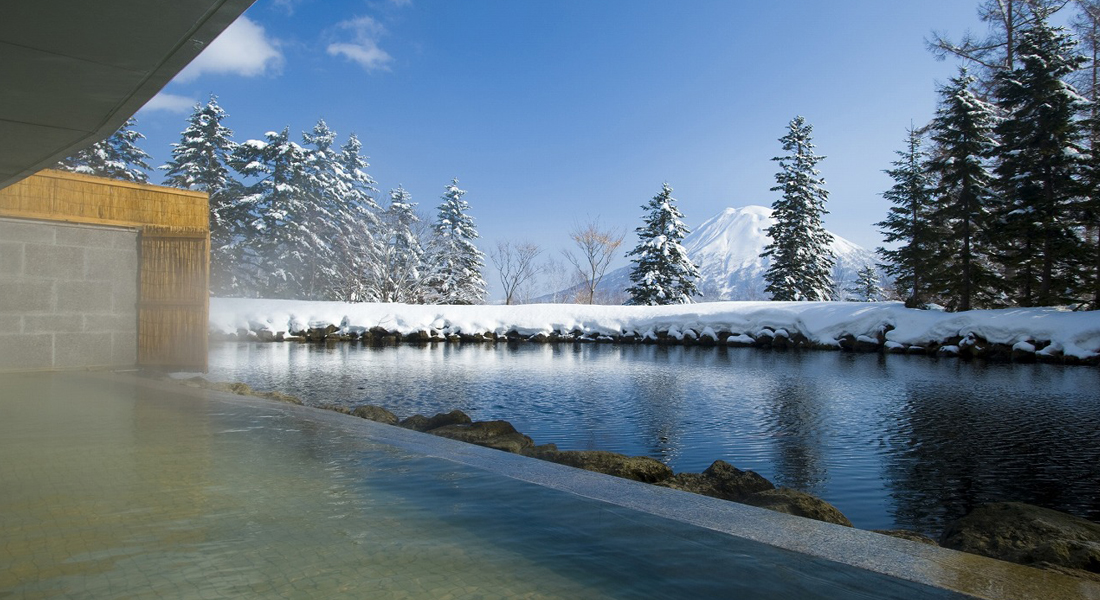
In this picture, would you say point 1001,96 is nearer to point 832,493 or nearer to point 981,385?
point 981,385

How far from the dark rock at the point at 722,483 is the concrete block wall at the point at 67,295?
26.7 ft

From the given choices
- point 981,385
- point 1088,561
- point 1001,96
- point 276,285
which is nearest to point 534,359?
point 981,385

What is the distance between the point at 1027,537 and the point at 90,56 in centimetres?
482

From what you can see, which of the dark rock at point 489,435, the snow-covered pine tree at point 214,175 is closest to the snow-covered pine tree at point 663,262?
the snow-covered pine tree at point 214,175

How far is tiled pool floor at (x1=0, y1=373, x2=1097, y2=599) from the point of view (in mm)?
1930

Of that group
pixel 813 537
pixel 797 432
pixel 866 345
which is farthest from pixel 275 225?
pixel 813 537

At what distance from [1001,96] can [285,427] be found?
80.8 feet

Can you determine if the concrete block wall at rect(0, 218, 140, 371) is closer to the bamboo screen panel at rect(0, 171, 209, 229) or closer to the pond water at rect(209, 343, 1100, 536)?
the bamboo screen panel at rect(0, 171, 209, 229)

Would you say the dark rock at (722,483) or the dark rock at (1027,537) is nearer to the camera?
the dark rock at (1027,537)

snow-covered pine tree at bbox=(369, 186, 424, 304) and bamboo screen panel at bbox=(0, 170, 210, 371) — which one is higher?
snow-covered pine tree at bbox=(369, 186, 424, 304)

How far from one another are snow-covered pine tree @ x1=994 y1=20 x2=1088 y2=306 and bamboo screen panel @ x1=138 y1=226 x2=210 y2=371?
22162 mm

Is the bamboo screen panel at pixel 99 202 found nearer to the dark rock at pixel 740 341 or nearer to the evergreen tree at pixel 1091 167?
the dark rock at pixel 740 341

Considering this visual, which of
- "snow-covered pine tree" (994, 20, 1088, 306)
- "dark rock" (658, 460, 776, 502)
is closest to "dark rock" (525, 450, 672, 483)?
"dark rock" (658, 460, 776, 502)

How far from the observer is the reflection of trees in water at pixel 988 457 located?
187 inches
